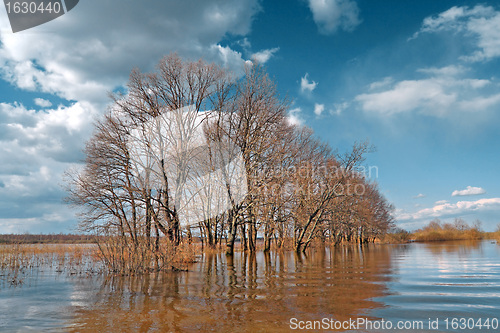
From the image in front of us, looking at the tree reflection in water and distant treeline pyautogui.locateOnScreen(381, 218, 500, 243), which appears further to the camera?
distant treeline pyautogui.locateOnScreen(381, 218, 500, 243)

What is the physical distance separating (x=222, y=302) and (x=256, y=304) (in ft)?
3.08

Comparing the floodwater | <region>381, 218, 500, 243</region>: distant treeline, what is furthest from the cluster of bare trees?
<region>381, 218, 500, 243</region>: distant treeline

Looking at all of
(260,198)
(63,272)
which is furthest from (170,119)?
(63,272)

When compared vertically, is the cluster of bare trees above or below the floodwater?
→ above

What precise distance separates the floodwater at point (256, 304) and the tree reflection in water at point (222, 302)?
2 cm

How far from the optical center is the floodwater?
22.4 feet

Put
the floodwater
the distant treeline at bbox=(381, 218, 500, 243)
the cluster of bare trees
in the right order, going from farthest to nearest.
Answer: the distant treeline at bbox=(381, 218, 500, 243) → the cluster of bare trees → the floodwater

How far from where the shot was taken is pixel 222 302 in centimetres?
877

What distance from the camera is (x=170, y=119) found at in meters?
26.2

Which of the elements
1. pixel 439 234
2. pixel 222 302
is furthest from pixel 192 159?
pixel 439 234

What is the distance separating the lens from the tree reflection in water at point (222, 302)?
6.89m

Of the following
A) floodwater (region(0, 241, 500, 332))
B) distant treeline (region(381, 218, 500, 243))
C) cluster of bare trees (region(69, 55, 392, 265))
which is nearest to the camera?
floodwater (region(0, 241, 500, 332))

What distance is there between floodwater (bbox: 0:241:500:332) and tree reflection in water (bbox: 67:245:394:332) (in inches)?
0.9

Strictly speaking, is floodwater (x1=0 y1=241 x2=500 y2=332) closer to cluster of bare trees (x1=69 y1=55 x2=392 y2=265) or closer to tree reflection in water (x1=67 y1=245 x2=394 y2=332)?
tree reflection in water (x1=67 y1=245 x2=394 y2=332)
